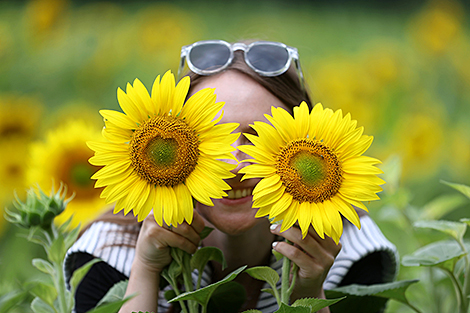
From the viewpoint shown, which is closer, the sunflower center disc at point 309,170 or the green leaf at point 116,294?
the sunflower center disc at point 309,170

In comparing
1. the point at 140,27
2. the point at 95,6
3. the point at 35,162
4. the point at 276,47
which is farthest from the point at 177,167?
the point at 95,6

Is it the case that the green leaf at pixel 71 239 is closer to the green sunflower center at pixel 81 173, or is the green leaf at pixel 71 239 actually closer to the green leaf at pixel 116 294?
the green leaf at pixel 116 294

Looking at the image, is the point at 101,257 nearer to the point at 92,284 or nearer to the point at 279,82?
the point at 92,284

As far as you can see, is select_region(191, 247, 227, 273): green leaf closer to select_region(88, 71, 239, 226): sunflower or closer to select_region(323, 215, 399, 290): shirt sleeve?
select_region(88, 71, 239, 226): sunflower

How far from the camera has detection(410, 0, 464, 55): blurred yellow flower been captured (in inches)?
85.7

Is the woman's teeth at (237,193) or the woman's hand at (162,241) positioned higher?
the woman's teeth at (237,193)

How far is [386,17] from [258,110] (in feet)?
6.35

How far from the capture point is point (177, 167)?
49 centimetres

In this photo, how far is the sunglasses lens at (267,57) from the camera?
0.72 metres

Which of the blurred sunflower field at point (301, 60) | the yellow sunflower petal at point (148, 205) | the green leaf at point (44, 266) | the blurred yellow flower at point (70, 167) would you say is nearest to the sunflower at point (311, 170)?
the yellow sunflower petal at point (148, 205)

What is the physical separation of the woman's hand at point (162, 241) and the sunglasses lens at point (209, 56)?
0.26 metres

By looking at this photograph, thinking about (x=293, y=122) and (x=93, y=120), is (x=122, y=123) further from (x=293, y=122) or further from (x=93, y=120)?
(x=93, y=120)

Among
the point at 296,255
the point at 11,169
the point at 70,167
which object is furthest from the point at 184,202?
the point at 11,169

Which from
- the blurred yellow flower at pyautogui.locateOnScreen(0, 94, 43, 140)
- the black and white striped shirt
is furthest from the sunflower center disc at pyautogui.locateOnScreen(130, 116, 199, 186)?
the blurred yellow flower at pyautogui.locateOnScreen(0, 94, 43, 140)
